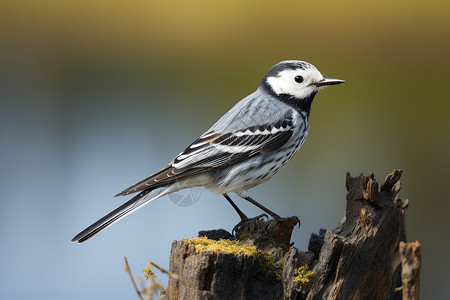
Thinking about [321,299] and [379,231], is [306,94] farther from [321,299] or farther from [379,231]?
[321,299]

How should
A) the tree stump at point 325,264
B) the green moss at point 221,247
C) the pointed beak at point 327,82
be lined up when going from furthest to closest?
1. the pointed beak at point 327,82
2. the green moss at point 221,247
3. the tree stump at point 325,264

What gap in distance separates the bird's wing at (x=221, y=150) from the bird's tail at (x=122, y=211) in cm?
7

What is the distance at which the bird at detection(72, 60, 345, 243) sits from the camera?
4129mm

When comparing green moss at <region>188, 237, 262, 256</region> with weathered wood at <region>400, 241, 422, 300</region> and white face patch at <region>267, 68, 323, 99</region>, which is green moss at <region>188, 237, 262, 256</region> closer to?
weathered wood at <region>400, 241, 422, 300</region>

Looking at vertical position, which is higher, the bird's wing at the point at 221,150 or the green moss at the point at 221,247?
the bird's wing at the point at 221,150

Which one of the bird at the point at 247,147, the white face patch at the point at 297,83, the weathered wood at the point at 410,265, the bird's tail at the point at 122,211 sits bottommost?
→ the weathered wood at the point at 410,265

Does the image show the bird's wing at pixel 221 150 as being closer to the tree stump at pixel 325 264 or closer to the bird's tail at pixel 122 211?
the bird's tail at pixel 122 211

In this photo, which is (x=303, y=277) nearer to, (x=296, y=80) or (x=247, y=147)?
(x=247, y=147)

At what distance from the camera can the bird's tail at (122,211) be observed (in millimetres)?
3791

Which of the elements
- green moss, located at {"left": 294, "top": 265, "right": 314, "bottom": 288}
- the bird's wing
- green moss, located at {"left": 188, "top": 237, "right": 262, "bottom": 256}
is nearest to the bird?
the bird's wing

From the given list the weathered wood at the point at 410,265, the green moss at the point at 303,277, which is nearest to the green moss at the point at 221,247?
the green moss at the point at 303,277

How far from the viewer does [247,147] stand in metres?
4.34

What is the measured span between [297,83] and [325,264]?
1993mm

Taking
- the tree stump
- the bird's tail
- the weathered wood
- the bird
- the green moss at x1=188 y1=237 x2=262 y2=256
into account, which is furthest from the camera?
the bird
